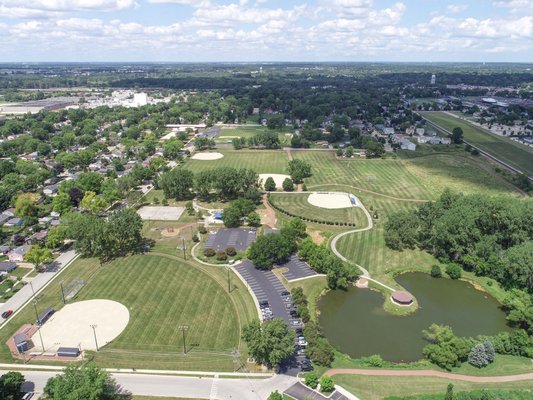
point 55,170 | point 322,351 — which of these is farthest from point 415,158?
point 55,170

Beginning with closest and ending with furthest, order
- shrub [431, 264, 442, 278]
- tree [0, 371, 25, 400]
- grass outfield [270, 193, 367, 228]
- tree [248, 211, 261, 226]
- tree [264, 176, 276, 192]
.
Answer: tree [0, 371, 25, 400] → shrub [431, 264, 442, 278] → tree [248, 211, 261, 226] → grass outfield [270, 193, 367, 228] → tree [264, 176, 276, 192]

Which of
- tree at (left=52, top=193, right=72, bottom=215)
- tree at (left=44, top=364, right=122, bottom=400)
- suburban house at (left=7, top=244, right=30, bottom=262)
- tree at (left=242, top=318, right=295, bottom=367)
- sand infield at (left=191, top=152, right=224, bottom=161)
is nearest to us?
tree at (left=44, top=364, right=122, bottom=400)

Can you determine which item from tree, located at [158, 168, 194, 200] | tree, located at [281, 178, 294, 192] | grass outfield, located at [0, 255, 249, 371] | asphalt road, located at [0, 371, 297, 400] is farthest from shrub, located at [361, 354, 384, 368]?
tree, located at [158, 168, 194, 200]

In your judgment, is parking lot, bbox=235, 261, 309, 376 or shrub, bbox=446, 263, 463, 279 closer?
parking lot, bbox=235, 261, 309, 376

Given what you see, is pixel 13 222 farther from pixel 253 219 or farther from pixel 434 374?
pixel 434 374

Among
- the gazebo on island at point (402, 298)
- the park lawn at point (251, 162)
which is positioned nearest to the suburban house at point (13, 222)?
the park lawn at point (251, 162)

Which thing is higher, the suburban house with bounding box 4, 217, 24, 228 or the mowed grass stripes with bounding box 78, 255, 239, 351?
the suburban house with bounding box 4, 217, 24, 228

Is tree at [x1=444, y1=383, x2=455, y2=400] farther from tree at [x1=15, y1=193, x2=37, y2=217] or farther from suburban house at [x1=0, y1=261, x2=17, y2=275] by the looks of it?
tree at [x1=15, y1=193, x2=37, y2=217]

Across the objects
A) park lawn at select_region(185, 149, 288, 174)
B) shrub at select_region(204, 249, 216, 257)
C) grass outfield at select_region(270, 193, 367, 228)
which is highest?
park lawn at select_region(185, 149, 288, 174)
